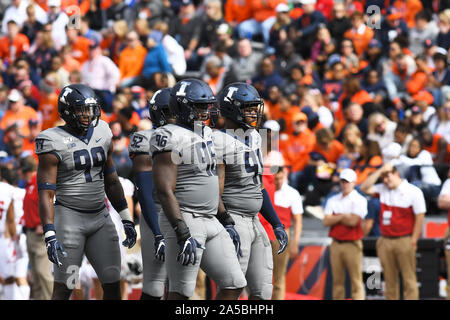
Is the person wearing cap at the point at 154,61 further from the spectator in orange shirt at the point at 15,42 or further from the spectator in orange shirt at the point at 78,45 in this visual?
the spectator in orange shirt at the point at 15,42

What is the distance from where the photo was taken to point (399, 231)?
11.1 metres

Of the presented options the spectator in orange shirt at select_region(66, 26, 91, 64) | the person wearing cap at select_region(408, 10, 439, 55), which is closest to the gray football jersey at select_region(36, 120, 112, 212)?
the person wearing cap at select_region(408, 10, 439, 55)

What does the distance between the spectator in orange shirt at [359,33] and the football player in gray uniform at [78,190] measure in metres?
8.29

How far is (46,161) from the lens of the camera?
745 centimetres

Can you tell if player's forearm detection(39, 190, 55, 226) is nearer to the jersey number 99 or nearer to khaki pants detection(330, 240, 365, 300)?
the jersey number 99

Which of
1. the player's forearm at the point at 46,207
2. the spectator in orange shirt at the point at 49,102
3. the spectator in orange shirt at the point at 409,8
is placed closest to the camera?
the player's forearm at the point at 46,207

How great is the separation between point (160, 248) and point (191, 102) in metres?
1.16

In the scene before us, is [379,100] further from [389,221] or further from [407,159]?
[389,221]

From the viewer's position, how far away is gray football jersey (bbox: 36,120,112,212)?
24.6 feet

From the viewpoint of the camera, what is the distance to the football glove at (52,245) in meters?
7.23

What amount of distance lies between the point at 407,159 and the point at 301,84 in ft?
9.39

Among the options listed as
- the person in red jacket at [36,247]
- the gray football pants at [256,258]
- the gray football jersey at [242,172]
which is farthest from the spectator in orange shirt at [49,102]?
the gray football pants at [256,258]

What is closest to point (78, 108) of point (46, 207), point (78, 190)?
point (78, 190)
